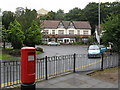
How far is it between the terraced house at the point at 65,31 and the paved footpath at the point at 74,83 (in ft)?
143

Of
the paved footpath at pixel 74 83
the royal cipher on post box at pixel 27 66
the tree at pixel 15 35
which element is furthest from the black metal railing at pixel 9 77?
the tree at pixel 15 35

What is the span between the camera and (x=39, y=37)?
21.9 meters

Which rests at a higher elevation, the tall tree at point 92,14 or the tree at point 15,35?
the tall tree at point 92,14

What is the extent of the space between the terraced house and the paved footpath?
43.7m

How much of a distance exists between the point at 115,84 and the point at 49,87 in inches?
112

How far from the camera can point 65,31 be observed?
52094 mm

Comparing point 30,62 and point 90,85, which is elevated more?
point 30,62

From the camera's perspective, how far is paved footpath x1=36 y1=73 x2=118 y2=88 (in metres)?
5.88

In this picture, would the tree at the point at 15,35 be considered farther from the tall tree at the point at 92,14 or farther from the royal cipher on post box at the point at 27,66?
the tall tree at the point at 92,14

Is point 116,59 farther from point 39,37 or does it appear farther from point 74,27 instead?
point 74,27

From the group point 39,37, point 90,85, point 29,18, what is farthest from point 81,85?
point 29,18

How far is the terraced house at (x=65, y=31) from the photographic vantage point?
1991 inches

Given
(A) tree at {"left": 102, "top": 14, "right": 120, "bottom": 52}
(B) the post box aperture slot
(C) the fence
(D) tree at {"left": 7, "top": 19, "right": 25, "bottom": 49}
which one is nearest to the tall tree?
(D) tree at {"left": 7, "top": 19, "right": 25, "bottom": 49}

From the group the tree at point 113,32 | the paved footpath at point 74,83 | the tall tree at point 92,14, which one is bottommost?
the paved footpath at point 74,83
